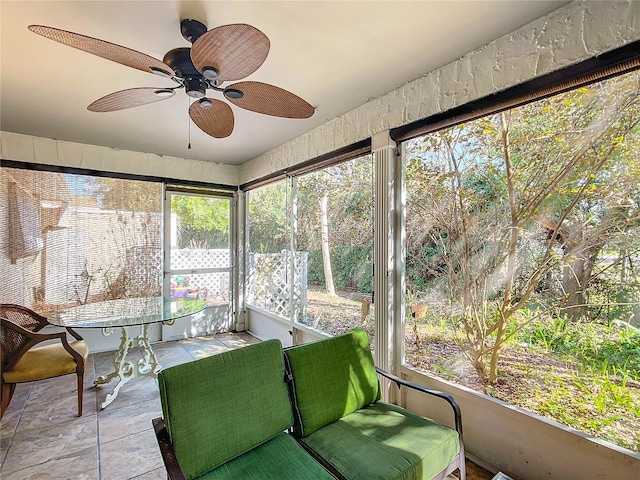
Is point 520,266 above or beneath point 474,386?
above

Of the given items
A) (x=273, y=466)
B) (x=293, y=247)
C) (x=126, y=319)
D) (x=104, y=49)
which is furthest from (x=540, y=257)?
(x=126, y=319)

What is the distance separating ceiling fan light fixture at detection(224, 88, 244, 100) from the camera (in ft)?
5.41

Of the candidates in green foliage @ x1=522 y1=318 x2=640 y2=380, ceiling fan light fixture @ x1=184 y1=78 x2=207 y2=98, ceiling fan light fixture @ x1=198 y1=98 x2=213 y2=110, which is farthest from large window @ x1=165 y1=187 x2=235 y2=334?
green foliage @ x1=522 y1=318 x2=640 y2=380

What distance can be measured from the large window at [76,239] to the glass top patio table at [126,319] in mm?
838

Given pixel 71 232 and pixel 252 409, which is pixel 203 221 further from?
pixel 252 409

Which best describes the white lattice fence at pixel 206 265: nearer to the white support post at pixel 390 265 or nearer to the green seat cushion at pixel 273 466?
the white support post at pixel 390 265

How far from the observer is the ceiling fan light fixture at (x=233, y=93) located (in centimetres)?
165

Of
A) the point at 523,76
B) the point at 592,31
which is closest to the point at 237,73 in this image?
the point at 523,76

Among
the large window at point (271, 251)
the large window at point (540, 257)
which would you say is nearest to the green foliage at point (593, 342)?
the large window at point (540, 257)

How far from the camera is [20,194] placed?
3445mm

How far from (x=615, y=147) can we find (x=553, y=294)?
0.80 metres

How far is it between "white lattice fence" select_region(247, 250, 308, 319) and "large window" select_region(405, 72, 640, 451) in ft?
5.32

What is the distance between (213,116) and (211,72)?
54 cm

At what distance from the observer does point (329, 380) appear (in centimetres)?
173
